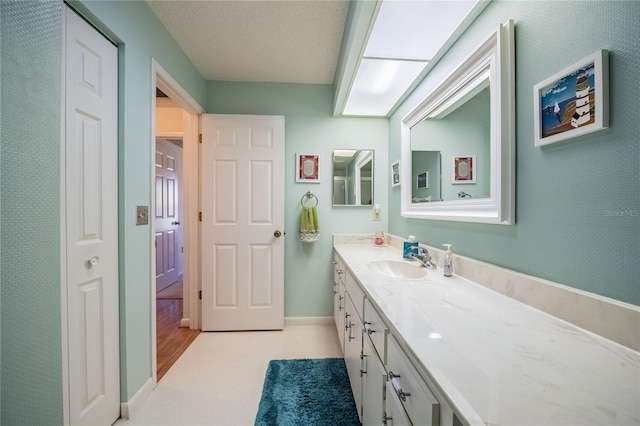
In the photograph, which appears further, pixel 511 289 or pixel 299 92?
pixel 299 92

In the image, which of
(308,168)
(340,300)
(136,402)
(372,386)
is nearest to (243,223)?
(308,168)

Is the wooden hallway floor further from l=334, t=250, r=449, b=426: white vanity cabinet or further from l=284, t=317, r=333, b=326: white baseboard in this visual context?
l=334, t=250, r=449, b=426: white vanity cabinet

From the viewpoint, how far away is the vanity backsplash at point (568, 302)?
597mm

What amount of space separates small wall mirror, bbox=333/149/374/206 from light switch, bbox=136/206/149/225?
1.56 m

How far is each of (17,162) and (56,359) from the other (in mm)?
762

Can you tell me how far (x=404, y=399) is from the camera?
67 centimetres

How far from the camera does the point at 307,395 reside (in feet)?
4.88

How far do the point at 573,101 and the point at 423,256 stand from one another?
0.98 metres

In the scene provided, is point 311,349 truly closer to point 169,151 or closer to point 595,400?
point 595,400

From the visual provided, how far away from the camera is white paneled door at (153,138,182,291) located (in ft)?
11.5

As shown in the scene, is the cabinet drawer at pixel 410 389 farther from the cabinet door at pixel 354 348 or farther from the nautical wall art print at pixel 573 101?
the nautical wall art print at pixel 573 101

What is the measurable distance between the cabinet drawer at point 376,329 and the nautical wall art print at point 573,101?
835 mm

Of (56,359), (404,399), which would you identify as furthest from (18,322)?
(404,399)

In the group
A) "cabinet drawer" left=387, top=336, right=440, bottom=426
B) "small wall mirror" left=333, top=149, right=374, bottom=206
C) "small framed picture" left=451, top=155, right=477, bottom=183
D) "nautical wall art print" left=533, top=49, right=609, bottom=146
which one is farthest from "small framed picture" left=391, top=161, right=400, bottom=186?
"cabinet drawer" left=387, top=336, right=440, bottom=426
